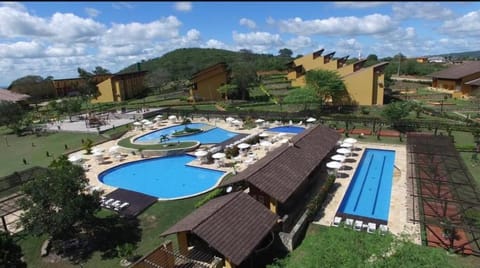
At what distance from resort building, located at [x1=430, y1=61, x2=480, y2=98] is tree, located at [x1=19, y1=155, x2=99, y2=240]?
52972 mm

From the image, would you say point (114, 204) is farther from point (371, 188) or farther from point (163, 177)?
point (371, 188)

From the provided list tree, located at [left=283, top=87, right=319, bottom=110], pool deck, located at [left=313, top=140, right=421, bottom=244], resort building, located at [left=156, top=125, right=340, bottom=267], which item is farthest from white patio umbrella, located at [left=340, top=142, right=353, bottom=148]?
tree, located at [left=283, top=87, right=319, bottom=110]

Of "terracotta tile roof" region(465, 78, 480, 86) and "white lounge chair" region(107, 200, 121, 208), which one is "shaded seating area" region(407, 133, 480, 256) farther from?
"terracotta tile roof" region(465, 78, 480, 86)

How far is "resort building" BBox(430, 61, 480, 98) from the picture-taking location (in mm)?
48431

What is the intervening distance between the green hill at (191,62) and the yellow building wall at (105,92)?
64.7 feet

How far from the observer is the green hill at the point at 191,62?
9001cm

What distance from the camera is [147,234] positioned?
15609mm

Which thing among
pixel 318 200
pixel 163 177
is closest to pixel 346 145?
pixel 318 200

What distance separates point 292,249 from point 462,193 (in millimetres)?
9448

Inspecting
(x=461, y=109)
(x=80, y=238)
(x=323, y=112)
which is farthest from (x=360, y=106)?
(x=80, y=238)

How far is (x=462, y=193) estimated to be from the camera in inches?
629

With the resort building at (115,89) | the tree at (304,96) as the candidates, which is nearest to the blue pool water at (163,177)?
the tree at (304,96)

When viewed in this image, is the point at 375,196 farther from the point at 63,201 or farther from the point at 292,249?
the point at 63,201

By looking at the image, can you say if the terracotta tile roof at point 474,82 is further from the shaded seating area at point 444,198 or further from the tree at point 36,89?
the tree at point 36,89
